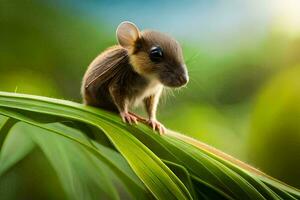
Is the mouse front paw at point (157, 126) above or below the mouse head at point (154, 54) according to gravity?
below

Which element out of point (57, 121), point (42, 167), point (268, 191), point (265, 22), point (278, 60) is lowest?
point (268, 191)

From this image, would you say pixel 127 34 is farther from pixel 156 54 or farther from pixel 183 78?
pixel 183 78

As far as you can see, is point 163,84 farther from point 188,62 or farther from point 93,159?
point 93,159

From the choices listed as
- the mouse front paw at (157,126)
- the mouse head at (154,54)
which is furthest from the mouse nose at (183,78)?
the mouse front paw at (157,126)

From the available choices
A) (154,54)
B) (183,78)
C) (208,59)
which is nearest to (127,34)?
(154,54)

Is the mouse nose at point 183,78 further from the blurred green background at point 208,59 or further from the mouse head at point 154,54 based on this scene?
the blurred green background at point 208,59

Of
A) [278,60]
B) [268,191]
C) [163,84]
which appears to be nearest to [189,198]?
[268,191]

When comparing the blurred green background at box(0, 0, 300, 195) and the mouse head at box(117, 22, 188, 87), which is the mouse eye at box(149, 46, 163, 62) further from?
the blurred green background at box(0, 0, 300, 195)
